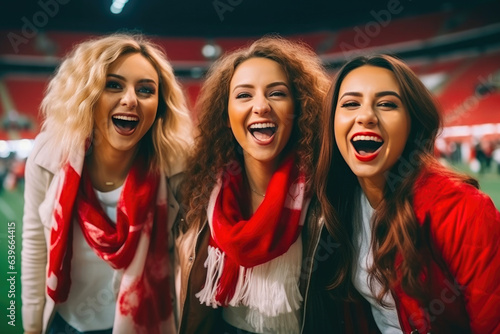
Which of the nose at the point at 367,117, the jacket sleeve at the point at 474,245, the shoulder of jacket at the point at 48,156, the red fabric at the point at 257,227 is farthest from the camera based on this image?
the shoulder of jacket at the point at 48,156

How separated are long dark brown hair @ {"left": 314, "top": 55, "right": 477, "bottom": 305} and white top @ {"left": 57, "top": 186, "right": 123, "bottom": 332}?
92cm

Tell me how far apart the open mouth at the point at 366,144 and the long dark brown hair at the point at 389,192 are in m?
0.10

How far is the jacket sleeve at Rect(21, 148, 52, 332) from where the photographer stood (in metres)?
1.67

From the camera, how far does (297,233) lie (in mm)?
1478

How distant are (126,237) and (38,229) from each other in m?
0.44

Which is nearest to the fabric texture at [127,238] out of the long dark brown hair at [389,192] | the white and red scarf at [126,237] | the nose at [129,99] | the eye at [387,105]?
the white and red scarf at [126,237]

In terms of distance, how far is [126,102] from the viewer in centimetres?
152

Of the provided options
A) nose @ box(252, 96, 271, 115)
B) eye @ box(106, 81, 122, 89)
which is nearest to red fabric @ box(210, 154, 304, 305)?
nose @ box(252, 96, 271, 115)

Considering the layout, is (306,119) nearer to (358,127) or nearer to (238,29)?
(358,127)

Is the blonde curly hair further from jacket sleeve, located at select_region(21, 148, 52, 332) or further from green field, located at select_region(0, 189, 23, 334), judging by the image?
green field, located at select_region(0, 189, 23, 334)

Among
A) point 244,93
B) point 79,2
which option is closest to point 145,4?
point 79,2

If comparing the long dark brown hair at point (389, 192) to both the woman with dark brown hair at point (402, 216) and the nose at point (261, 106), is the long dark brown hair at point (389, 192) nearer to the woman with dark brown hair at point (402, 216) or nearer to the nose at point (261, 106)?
the woman with dark brown hair at point (402, 216)

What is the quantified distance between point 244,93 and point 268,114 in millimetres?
133

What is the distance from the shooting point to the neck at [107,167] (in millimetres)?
1659
